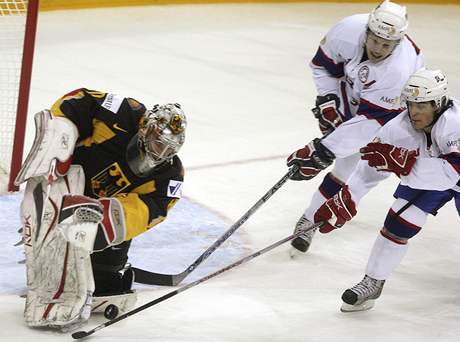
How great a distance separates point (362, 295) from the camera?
3939 millimetres

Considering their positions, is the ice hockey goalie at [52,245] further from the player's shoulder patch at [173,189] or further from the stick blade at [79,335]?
the player's shoulder patch at [173,189]

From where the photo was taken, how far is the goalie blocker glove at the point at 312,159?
445cm

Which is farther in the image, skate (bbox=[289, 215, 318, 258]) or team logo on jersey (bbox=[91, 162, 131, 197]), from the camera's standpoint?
skate (bbox=[289, 215, 318, 258])

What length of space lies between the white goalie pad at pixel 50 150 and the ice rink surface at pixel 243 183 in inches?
19.9

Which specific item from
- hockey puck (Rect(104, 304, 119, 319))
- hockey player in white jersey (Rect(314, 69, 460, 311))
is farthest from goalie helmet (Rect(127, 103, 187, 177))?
hockey player in white jersey (Rect(314, 69, 460, 311))

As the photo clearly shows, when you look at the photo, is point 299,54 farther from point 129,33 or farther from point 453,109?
point 453,109

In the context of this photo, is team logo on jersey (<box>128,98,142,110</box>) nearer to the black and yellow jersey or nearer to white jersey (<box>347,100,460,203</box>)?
the black and yellow jersey

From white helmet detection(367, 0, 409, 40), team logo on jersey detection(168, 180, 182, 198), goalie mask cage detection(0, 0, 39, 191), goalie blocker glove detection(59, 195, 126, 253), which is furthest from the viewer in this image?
goalie mask cage detection(0, 0, 39, 191)

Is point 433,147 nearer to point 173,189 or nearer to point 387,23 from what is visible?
point 387,23

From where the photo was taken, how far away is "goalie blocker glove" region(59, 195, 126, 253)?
334cm

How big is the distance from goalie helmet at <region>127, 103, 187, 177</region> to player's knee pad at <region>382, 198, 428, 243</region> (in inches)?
35.6

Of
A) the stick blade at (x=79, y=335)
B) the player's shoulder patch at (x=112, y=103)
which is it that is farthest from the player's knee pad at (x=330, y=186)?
the stick blade at (x=79, y=335)

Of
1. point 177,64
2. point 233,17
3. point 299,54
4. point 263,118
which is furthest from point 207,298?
point 233,17

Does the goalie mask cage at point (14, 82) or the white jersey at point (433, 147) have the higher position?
the white jersey at point (433, 147)
